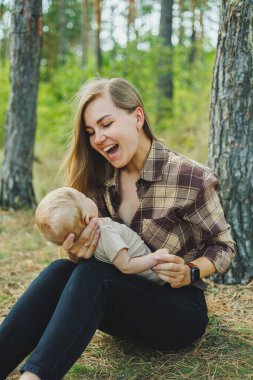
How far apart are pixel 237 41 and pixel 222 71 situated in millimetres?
212

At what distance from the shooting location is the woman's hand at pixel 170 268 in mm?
2266

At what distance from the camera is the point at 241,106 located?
3270 millimetres

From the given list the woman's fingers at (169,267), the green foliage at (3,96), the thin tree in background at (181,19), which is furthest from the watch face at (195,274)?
the thin tree in background at (181,19)

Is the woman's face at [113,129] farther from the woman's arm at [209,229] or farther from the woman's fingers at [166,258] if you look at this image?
the woman's fingers at [166,258]

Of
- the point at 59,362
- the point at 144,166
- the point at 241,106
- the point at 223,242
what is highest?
the point at 241,106

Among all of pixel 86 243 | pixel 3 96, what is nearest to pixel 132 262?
pixel 86 243

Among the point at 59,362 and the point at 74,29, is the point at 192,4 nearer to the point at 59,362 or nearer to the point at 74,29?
the point at 74,29

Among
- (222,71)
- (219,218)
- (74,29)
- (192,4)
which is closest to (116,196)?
(219,218)

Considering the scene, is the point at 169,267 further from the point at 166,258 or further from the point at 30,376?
the point at 30,376

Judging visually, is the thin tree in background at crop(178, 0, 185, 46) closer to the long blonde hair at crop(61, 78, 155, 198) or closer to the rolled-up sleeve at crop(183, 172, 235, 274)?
the long blonde hair at crop(61, 78, 155, 198)

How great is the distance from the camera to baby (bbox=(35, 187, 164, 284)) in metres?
2.28

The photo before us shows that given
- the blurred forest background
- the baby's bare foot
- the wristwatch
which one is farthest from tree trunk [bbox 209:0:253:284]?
the blurred forest background

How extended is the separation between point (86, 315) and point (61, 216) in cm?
46

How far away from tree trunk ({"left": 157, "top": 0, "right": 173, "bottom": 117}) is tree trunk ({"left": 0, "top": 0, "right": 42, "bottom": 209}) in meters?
5.05
